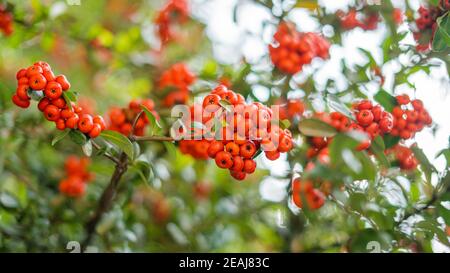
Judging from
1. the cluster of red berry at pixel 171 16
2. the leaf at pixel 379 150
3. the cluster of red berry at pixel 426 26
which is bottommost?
the leaf at pixel 379 150

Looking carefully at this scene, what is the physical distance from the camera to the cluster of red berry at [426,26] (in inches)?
76.4

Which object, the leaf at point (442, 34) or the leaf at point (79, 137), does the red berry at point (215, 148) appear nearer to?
the leaf at point (79, 137)

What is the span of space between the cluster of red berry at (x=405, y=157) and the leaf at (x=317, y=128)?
1.65 feet

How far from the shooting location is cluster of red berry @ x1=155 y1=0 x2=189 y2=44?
110 inches

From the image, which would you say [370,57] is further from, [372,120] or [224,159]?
[224,159]

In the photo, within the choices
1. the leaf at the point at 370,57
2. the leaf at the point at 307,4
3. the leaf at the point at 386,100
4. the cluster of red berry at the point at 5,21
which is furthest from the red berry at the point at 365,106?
the cluster of red berry at the point at 5,21

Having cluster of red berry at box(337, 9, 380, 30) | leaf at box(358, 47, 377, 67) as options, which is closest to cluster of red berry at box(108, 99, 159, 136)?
leaf at box(358, 47, 377, 67)

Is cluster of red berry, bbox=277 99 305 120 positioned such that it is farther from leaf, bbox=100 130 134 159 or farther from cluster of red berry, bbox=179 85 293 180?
leaf, bbox=100 130 134 159

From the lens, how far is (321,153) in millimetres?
1688

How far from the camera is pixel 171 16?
9.27ft

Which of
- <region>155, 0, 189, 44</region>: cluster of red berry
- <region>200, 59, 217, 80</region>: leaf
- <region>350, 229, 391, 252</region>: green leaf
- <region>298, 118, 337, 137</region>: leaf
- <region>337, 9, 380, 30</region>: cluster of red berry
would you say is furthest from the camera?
<region>155, 0, 189, 44</region>: cluster of red berry

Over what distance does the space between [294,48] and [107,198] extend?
0.89 metres

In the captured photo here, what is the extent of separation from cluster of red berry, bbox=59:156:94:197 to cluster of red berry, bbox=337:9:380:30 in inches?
53.2

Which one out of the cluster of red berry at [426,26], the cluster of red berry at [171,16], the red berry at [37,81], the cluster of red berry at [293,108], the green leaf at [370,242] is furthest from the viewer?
the cluster of red berry at [171,16]
